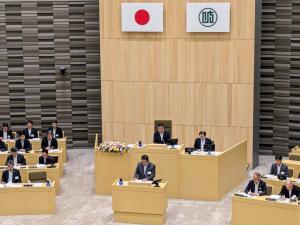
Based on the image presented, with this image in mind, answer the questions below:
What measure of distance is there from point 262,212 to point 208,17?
681 centimetres

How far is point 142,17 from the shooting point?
17.7 m

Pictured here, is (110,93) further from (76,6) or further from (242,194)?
(242,194)

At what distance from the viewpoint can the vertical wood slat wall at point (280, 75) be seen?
730 inches

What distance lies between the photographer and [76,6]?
19.7 m

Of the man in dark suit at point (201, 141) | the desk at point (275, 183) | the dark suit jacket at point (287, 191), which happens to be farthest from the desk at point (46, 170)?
the dark suit jacket at point (287, 191)

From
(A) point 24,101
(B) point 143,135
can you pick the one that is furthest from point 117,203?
(A) point 24,101

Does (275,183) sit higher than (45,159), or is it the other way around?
(45,159)

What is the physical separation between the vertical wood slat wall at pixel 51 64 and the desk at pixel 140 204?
7.21m

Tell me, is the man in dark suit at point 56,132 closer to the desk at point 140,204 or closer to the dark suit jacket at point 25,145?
the dark suit jacket at point 25,145

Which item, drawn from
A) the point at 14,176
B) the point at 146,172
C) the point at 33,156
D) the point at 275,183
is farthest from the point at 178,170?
the point at 33,156

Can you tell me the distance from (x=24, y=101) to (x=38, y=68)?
1197mm

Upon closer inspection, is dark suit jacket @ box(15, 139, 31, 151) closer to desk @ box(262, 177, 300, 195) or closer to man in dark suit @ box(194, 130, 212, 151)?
man in dark suit @ box(194, 130, 212, 151)

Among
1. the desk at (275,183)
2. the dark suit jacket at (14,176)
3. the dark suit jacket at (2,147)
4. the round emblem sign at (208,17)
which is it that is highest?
the round emblem sign at (208,17)

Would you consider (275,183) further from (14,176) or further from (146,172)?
(14,176)
